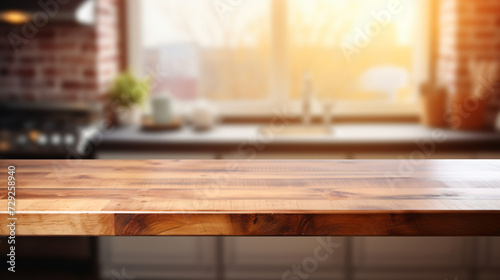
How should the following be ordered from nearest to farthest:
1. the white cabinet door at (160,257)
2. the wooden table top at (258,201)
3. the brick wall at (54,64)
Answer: the wooden table top at (258,201) < the white cabinet door at (160,257) < the brick wall at (54,64)

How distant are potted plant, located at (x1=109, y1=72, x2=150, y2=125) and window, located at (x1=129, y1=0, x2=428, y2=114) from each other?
0.26m

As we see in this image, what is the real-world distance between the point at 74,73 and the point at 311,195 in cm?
236

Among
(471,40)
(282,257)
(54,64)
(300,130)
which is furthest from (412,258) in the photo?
(54,64)

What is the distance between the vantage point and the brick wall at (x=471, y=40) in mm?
3201

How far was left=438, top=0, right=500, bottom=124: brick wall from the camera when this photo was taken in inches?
126

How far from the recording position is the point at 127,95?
3217mm

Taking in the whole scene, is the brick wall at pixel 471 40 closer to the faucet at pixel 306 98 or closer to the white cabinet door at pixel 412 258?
the faucet at pixel 306 98

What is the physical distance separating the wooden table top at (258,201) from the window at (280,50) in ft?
6.63

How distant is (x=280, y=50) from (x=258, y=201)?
95.0 inches

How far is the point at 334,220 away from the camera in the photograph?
1104 mm

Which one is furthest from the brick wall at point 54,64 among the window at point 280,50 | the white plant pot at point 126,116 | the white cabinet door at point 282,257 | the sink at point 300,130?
the white cabinet door at point 282,257

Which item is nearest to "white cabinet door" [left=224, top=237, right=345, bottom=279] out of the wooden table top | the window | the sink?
the wooden table top

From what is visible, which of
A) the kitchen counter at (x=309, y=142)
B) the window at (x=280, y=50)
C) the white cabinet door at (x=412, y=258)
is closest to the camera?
the white cabinet door at (x=412, y=258)

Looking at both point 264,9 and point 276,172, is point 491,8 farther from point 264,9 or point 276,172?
point 276,172
